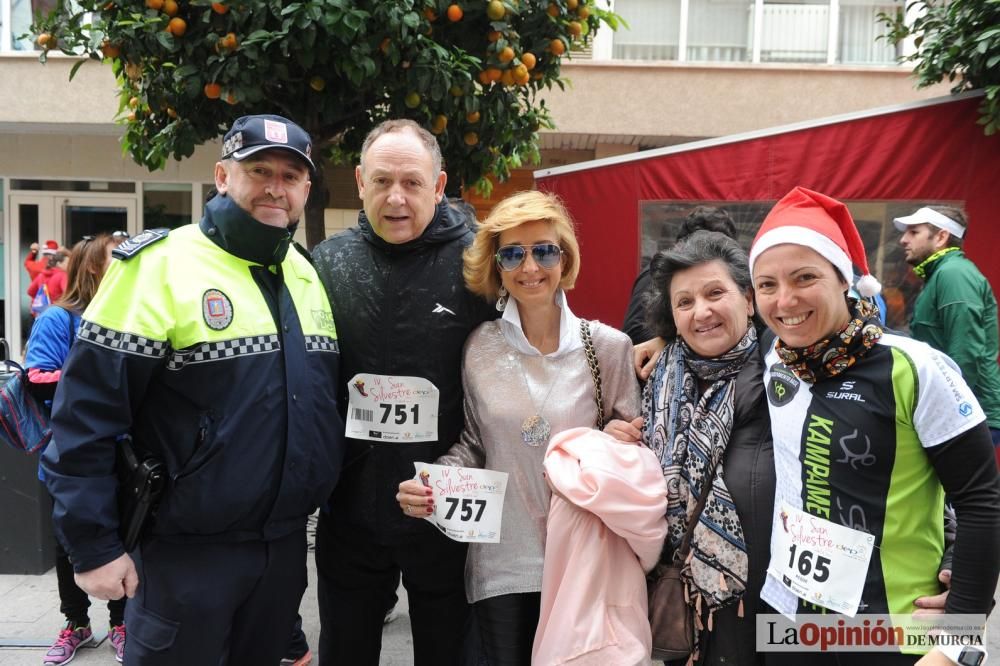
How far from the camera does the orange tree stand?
11.6 ft

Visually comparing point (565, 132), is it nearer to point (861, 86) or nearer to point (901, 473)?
point (861, 86)

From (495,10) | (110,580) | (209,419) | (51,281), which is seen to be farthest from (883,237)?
(51,281)

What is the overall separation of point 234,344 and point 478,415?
0.79 metres

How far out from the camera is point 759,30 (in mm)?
A: 10234

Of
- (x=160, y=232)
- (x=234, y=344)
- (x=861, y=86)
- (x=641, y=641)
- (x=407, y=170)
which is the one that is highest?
(x=861, y=86)

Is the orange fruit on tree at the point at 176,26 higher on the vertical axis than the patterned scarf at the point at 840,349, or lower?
higher

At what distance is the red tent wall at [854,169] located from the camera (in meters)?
5.55

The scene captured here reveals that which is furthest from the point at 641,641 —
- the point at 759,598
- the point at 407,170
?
the point at 407,170

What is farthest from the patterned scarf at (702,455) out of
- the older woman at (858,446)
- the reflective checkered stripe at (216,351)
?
the reflective checkered stripe at (216,351)

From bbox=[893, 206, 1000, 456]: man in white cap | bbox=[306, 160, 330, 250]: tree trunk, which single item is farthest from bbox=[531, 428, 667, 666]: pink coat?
bbox=[893, 206, 1000, 456]: man in white cap

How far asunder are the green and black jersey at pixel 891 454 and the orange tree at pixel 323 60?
2.68m

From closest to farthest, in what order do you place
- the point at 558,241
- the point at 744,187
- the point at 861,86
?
the point at 558,241 < the point at 744,187 < the point at 861,86

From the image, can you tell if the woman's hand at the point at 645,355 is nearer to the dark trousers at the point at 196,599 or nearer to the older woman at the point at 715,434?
the older woman at the point at 715,434

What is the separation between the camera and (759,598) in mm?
2004
